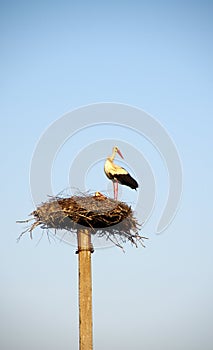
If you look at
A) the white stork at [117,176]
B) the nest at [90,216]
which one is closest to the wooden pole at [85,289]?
the nest at [90,216]

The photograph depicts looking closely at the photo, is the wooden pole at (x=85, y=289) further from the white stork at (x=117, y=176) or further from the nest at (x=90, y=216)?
the white stork at (x=117, y=176)

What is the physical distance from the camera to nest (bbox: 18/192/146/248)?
9531mm

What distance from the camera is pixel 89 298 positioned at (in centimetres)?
955

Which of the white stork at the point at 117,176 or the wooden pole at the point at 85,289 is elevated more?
the white stork at the point at 117,176

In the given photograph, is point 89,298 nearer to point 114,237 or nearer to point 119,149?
point 114,237

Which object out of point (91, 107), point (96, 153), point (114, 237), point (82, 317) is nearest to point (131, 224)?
point (114, 237)

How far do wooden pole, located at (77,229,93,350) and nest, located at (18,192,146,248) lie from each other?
232 millimetres

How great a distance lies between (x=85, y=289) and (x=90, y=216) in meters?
1.28

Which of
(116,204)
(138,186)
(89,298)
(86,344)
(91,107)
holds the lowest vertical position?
(86,344)

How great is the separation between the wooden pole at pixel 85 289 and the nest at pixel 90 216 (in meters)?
0.23

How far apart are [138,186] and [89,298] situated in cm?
326

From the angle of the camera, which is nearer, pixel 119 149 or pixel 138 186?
pixel 138 186

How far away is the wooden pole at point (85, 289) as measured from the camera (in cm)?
920

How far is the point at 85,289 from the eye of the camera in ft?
31.4
